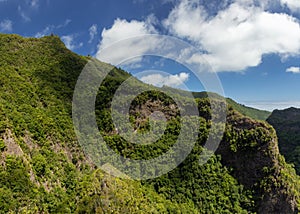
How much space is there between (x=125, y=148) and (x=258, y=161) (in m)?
18.9

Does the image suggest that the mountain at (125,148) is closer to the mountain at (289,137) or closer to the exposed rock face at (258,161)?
the exposed rock face at (258,161)

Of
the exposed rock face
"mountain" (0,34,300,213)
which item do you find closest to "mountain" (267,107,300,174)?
the exposed rock face

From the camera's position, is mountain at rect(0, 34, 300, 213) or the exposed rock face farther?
the exposed rock face

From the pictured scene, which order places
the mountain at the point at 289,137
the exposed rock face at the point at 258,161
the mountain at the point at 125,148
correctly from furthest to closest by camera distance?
1. the mountain at the point at 289,137
2. the exposed rock face at the point at 258,161
3. the mountain at the point at 125,148

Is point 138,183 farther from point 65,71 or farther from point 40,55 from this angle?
point 40,55

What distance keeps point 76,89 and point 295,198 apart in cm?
3520

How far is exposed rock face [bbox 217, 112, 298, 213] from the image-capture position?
129 feet

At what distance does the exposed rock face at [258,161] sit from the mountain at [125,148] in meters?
0.13

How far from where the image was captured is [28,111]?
106ft

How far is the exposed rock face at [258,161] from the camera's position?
3934 cm

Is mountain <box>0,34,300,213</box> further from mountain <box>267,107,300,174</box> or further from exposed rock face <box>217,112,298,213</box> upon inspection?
mountain <box>267,107,300,174</box>

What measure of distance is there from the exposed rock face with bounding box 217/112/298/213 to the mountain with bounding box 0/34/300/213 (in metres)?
0.13

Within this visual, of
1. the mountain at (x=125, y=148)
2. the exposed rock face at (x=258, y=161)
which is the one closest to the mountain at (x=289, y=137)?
the exposed rock face at (x=258, y=161)

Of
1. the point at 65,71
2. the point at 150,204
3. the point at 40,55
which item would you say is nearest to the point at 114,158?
the point at 150,204
